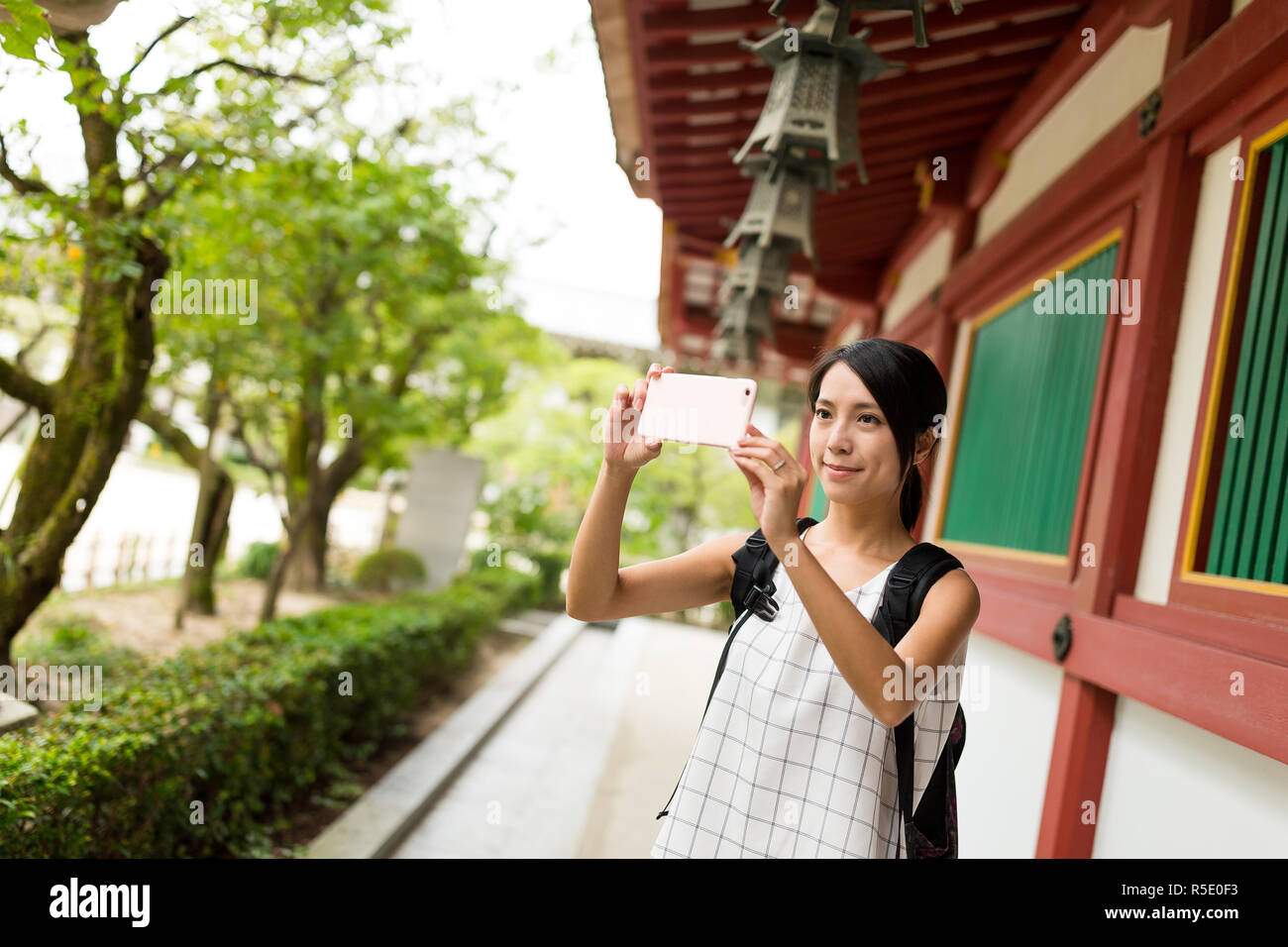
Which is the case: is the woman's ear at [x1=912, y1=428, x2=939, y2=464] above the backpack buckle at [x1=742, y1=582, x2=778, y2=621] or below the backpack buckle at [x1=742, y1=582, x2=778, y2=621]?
above

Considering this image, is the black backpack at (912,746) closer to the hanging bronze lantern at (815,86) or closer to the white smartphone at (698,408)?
the white smartphone at (698,408)

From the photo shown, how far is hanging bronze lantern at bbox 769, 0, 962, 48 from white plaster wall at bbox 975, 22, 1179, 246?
113 centimetres

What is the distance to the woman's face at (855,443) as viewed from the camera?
1.44m

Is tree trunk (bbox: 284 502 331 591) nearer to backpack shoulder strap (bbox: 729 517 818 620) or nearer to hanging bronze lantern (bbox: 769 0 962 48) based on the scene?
hanging bronze lantern (bbox: 769 0 962 48)

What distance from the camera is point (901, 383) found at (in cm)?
144

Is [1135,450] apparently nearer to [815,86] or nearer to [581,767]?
[815,86]

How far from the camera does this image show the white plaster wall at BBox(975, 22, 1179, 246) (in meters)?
2.92

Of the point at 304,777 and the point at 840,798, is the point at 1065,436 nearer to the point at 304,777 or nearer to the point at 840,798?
the point at 840,798

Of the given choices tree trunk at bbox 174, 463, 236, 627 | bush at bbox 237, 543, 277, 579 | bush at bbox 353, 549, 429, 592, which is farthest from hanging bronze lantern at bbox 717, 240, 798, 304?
bush at bbox 237, 543, 277, 579

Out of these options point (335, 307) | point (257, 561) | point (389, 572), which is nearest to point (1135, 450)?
point (335, 307)

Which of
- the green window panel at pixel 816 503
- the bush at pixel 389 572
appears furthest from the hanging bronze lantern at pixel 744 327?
the bush at pixel 389 572

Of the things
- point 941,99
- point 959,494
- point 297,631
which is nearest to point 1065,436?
point 959,494

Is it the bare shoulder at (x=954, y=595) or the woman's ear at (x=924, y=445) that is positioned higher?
the woman's ear at (x=924, y=445)

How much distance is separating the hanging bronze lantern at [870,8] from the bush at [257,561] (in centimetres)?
1250
